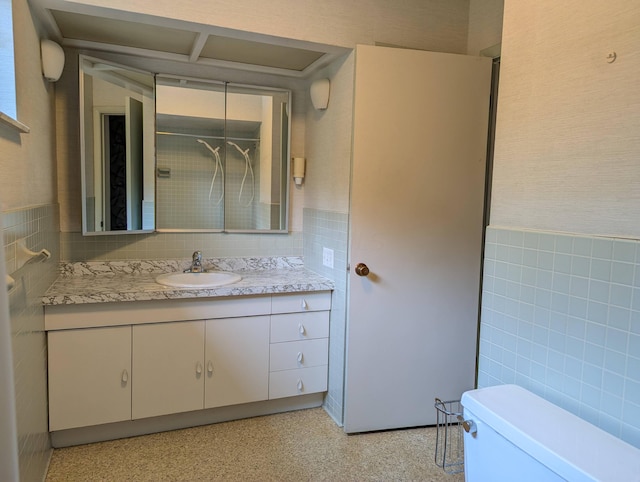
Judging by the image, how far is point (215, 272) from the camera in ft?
9.08

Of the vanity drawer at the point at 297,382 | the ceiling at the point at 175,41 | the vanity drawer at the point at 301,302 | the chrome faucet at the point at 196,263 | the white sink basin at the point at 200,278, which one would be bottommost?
the vanity drawer at the point at 297,382

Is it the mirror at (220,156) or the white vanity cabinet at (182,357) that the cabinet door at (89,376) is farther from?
the mirror at (220,156)

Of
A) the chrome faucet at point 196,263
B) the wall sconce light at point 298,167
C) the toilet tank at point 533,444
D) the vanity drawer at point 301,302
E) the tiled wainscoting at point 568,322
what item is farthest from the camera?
the wall sconce light at point 298,167

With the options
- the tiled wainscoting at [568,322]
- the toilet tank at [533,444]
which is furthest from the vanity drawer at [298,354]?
the toilet tank at [533,444]

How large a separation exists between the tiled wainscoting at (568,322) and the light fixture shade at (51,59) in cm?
213

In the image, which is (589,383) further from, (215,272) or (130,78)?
(130,78)

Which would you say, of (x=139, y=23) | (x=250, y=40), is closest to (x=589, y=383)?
(x=250, y=40)

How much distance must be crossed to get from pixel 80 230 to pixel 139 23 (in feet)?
3.88

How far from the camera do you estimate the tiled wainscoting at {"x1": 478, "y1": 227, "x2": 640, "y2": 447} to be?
110cm

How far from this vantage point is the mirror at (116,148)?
238cm

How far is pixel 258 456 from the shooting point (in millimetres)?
2186

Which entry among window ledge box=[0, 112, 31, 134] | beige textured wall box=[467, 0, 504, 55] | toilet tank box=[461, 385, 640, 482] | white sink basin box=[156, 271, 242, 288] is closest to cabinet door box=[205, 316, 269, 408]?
white sink basin box=[156, 271, 242, 288]

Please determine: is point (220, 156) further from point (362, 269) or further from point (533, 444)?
point (533, 444)

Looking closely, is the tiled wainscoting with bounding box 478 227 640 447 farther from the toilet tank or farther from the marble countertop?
the marble countertop
